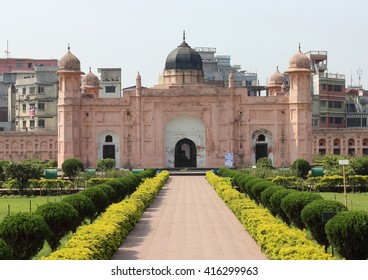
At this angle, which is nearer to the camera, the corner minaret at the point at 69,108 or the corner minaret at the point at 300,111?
the corner minaret at the point at 300,111

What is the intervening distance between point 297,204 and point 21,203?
38.9ft

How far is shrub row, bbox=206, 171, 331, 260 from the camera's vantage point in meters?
9.91

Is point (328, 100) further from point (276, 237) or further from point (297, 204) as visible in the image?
point (276, 237)

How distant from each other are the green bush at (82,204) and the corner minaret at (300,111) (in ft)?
82.4

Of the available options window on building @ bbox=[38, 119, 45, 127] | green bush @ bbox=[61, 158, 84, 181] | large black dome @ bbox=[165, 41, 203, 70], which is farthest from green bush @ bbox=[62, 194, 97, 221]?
window on building @ bbox=[38, 119, 45, 127]

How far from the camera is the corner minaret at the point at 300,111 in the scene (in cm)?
3981

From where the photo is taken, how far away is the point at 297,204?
1487 centimetres

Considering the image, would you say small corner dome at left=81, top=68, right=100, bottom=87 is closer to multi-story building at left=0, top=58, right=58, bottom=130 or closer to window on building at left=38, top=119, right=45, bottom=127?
window on building at left=38, top=119, right=45, bottom=127

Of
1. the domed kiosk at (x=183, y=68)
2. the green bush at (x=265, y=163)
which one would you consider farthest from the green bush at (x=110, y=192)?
the domed kiosk at (x=183, y=68)

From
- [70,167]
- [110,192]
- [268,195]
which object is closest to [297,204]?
[268,195]

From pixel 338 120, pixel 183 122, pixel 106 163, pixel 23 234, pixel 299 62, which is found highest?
pixel 299 62

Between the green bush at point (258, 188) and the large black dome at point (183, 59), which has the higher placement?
the large black dome at point (183, 59)

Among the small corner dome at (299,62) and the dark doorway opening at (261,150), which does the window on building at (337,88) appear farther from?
the dark doorway opening at (261,150)

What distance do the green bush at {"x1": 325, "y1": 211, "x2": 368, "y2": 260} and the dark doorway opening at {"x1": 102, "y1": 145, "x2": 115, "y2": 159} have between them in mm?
31034
